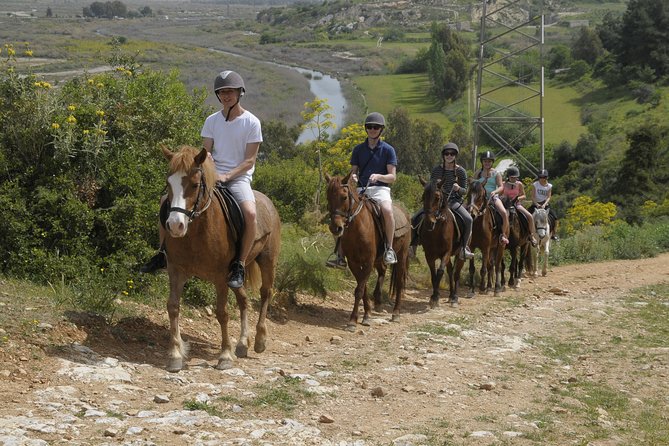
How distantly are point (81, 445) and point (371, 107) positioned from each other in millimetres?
82778

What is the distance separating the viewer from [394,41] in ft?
510

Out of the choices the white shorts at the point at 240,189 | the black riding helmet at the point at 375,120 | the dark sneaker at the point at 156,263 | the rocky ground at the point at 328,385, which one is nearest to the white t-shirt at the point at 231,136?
the white shorts at the point at 240,189

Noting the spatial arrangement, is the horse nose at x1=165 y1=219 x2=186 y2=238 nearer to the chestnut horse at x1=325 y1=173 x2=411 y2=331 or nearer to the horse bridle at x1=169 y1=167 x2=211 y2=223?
the horse bridle at x1=169 y1=167 x2=211 y2=223

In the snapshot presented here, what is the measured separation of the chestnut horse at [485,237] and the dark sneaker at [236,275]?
7.82 m

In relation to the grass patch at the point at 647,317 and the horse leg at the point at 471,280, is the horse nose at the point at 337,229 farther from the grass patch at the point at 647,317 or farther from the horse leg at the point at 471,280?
the horse leg at the point at 471,280

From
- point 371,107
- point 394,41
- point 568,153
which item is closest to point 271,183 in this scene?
point 568,153

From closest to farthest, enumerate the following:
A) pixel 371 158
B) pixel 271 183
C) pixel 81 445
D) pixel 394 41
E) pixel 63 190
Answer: pixel 81 445
pixel 63 190
pixel 371 158
pixel 271 183
pixel 394 41

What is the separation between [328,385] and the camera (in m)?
8.52

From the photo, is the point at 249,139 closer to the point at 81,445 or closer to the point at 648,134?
the point at 81,445

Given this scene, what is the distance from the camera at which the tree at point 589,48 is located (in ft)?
353

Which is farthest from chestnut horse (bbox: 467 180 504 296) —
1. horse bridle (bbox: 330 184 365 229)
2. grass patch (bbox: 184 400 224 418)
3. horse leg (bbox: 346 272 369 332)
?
grass patch (bbox: 184 400 224 418)

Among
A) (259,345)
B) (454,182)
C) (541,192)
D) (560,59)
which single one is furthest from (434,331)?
(560,59)

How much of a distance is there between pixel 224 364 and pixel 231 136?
2.49 metres

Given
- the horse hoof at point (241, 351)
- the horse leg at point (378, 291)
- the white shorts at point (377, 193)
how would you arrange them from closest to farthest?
the horse hoof at point (241, 351) → the white shorts at point (377, 193) → the horse leg at point (378, 291)
